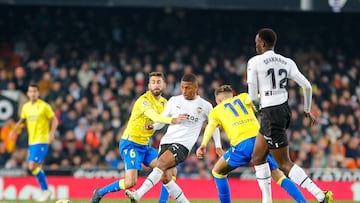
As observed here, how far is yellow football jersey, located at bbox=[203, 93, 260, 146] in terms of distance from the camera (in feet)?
42.6

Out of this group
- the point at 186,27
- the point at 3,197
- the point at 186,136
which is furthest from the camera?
the point at 186,27

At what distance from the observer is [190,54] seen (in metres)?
27.1

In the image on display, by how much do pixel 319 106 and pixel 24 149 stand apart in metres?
8.02

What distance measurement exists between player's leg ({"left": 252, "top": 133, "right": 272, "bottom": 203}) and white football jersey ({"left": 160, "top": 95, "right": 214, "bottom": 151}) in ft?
4.73

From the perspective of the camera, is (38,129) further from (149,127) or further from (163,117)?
(163,117)

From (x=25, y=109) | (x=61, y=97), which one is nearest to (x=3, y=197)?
(x=25, y=109)

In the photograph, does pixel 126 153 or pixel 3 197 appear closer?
pixel 126 153

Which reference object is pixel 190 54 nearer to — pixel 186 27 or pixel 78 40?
pixel 186 27

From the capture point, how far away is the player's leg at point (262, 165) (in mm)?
12086

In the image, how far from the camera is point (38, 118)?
18547mm

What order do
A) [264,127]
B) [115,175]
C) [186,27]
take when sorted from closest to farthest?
[264,127]
[115,175]
[186,27]

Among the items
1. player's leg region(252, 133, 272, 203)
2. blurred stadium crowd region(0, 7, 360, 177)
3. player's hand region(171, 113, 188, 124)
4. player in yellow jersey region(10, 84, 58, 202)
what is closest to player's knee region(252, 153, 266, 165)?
player's leg region(252, 133, 272, 203)

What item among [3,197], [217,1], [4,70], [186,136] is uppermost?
[217,1]

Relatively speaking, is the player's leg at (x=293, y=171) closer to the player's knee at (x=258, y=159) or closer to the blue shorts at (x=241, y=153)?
the player's knee at (x=258, y=159)
